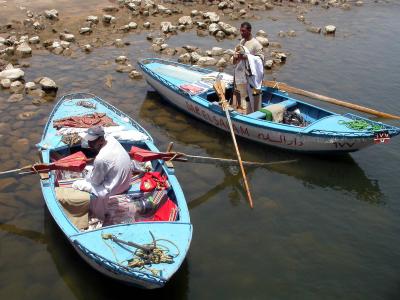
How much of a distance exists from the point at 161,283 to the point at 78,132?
6228 mm

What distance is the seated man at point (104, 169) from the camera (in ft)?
29.5

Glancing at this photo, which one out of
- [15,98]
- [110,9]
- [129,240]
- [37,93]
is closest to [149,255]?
[129,240]

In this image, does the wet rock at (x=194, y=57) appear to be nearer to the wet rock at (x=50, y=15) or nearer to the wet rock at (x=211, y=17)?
the wet rock at (x=211, y=17)

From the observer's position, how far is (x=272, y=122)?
14.6 m

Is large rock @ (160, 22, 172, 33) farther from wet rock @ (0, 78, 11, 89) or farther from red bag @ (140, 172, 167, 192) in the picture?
red bag @ (140, 172, 167, 192)

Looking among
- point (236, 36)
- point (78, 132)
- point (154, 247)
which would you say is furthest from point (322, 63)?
point (154, 247)

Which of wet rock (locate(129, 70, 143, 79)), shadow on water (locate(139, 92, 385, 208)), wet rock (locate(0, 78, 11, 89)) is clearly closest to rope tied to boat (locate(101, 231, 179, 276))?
shadow on water (locate(139, 92, 385, 208))

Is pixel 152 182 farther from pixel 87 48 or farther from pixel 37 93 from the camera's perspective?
pixel 87 48

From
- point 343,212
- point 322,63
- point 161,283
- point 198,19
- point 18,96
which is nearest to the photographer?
point 161,283

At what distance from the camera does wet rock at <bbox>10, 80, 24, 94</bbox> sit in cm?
1837

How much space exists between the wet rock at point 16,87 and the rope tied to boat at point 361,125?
12737 mm

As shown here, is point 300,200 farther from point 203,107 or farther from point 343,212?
point 203,107

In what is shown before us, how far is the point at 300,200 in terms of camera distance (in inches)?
504

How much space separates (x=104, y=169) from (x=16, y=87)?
11.4 metres
